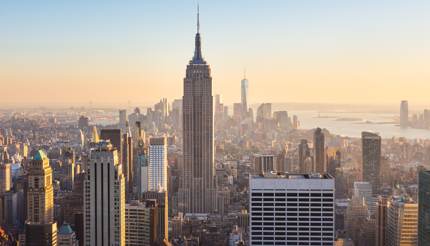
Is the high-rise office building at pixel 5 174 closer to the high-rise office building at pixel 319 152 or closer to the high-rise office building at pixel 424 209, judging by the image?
the high-rise office building at pixel 319 152

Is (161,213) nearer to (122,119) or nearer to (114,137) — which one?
(114,137)

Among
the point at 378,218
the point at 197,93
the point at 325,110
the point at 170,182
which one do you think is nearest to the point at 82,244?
the point at 325,110

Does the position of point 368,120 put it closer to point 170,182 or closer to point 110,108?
point 110,108

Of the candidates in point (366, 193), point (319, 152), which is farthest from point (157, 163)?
point (366, 193)

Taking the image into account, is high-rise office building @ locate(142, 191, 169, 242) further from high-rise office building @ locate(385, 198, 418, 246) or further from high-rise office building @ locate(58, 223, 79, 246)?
high-rise office building @ locate(385, 198, 418, 246)

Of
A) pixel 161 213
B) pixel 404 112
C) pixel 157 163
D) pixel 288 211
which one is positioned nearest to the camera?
pixel 404 112

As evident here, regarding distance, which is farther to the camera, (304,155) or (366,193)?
(304,155)
